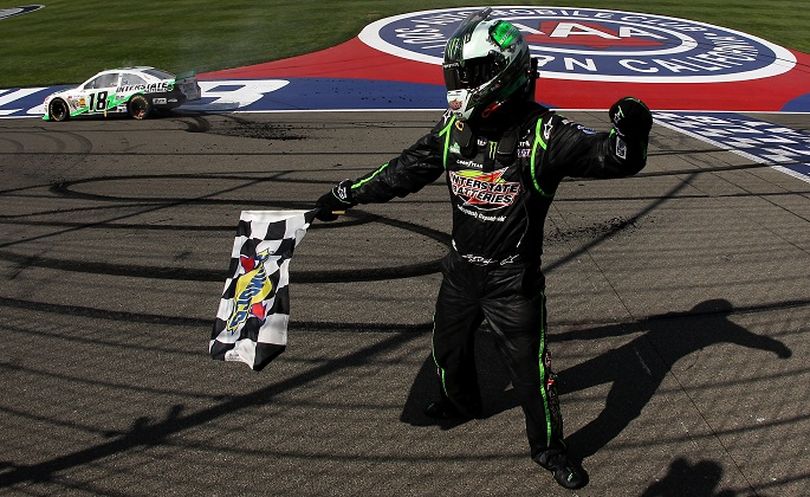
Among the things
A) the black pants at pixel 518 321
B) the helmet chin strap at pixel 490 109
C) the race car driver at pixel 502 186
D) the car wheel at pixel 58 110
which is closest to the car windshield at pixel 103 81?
the car wheel at pixel 58 110

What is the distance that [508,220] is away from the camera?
3.32 meters

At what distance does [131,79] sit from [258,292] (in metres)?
13.3

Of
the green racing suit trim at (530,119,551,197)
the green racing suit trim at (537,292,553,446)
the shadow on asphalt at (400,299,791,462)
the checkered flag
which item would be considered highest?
the green racing suit trim at (530,119,551,197)

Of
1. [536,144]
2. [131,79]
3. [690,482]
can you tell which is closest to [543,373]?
[690,482]

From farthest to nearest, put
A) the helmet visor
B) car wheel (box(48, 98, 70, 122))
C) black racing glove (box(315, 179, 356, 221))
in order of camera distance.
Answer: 1. car wheel (box(48, 98, 70, 122))
2. black racing glove (box(315, 179, 356, 221))
3. the helmet visor

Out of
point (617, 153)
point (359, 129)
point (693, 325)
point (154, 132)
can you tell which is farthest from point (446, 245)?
point (154, 132)

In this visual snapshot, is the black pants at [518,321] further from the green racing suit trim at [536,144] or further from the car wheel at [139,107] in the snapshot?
the car wheel at [139,107]

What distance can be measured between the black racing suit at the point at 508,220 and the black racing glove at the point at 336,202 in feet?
0.77

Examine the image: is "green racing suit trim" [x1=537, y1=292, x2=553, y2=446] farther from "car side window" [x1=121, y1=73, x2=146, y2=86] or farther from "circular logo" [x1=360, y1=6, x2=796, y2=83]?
"circular logo" [x1=360, y1=6, x2=796, y2=83]

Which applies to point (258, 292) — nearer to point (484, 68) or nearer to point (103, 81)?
point (484, 68)

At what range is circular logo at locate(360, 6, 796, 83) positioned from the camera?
1867 centimetres

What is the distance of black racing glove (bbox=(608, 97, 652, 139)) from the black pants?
84 centimetres

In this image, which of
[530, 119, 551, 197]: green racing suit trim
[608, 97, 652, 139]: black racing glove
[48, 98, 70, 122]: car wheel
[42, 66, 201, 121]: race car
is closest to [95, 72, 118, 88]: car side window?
[42, 66, 201, 121]: race car

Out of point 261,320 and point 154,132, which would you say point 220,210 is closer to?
point 261,320
